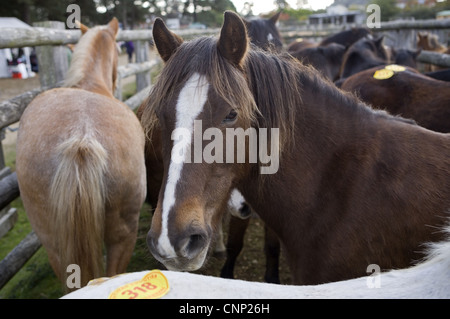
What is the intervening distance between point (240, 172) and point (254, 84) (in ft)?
1.59

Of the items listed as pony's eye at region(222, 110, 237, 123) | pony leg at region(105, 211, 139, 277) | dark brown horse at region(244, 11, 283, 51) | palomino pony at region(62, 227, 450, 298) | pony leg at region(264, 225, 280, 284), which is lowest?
pony leg at region(264, 225, 280, 284)

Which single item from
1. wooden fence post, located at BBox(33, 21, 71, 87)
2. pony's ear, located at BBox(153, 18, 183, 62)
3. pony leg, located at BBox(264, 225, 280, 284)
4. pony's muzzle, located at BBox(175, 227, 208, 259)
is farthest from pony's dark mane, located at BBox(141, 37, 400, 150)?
wooden fence post, located at BBox(33, 21, 71, 87)

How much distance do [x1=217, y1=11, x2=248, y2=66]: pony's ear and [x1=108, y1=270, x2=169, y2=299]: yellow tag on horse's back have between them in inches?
46.7

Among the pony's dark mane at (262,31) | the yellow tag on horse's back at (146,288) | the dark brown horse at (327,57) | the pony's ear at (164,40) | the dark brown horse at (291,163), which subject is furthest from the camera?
the dark brown horse at (327,57)

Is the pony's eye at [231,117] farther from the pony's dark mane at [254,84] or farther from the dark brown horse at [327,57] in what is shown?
the dark brown horse at [327,57]

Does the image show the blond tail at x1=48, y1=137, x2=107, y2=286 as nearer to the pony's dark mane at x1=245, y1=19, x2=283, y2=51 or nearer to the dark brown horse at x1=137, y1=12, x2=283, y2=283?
the dark brown horse at x1=137, y1=12, x2=283, y2=283

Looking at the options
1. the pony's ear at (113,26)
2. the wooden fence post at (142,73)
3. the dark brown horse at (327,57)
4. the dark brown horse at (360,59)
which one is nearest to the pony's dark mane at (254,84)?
the pony's ear at (113,26)

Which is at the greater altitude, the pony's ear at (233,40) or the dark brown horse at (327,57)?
the pony's ear at (233,40)

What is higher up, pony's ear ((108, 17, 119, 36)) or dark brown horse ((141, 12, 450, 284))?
pony's ear ((108, 17, 119, 36))

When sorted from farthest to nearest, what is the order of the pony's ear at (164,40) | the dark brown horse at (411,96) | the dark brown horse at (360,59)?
1. the dark brown horse at (360,59)
2. the dark brown horse at (411,96)
3. the pony's ear at (164,40)

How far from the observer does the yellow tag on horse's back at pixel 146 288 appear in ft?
2.93

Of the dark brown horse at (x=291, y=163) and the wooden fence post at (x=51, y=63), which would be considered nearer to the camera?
the dark brown horse at (x=291, y=163)

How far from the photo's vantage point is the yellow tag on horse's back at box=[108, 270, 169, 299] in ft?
2.93

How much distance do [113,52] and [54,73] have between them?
2.45ft
